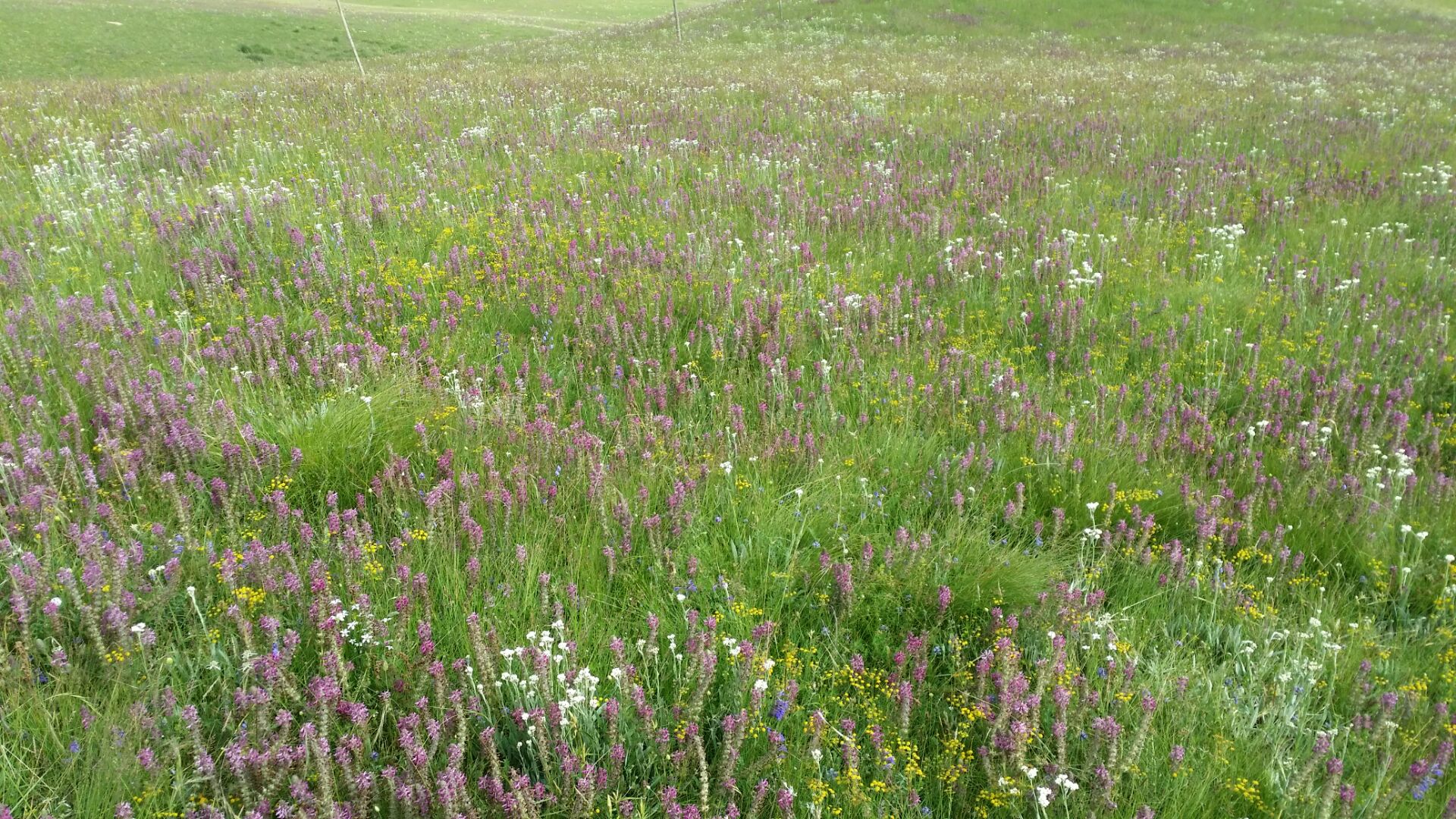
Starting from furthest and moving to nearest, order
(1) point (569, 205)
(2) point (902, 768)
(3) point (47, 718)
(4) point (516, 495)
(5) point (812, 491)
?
(1) point (569, 205) → (5) point (812, 491) → (4) point (516, 495) → (2) point (902, 768) → (3) point (47, 718)

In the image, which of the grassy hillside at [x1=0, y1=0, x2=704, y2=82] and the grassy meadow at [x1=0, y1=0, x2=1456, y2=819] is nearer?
the grassy meadow at [x1=0, y1=0, x2=1456, y2=819]

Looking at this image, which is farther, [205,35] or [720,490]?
[205,35]

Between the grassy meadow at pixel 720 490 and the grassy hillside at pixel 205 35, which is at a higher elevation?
the grassy hillside at pixel 205 35

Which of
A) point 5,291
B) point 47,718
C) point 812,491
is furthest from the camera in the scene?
point 5,291

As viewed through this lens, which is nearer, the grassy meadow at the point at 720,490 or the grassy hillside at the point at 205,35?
the grassy meadow at the point at 720,490

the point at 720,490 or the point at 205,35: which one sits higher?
the point at 205,35

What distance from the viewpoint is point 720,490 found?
12.0ft

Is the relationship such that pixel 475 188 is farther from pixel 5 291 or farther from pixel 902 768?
pixel 902 768

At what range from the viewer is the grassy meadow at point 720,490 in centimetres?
239

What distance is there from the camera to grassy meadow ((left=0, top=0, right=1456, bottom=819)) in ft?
7.83

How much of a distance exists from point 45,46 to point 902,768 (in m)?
43.8

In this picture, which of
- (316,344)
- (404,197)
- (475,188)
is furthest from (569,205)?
(316,344)

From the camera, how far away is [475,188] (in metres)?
7.82

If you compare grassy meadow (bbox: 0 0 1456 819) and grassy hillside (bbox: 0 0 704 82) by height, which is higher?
grassy hillside (bbox: 0 0 704 82)
